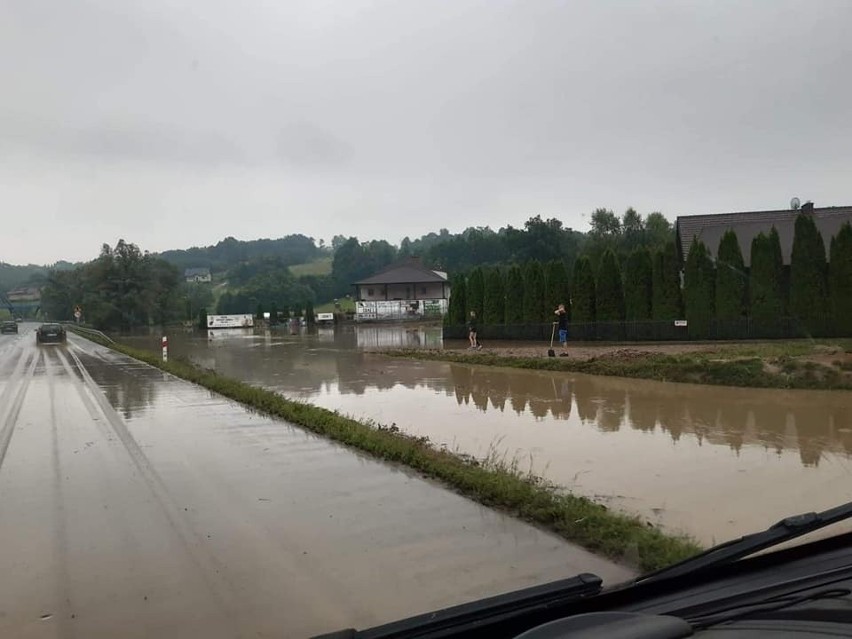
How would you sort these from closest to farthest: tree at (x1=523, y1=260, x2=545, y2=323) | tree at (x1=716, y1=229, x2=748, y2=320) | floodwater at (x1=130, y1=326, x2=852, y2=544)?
floodwater at (x1=130, y1=326, x2=852, y2=544)
tree at (x1=716, y1=229, x2=748, y2=320)
tree at (x1=523, y1=260, x2=545, y2=323)

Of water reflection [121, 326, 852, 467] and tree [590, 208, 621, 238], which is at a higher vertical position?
tree [590, 208, 621, 238]

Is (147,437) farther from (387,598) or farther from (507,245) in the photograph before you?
(507,245)

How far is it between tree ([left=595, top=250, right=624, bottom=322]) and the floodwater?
12.4 metres

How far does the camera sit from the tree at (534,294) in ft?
102

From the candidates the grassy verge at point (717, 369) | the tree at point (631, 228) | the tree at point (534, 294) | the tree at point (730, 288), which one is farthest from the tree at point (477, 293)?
the tree at point (631, 228)

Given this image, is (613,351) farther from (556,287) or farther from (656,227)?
(656,227)

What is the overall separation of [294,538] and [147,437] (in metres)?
5.53

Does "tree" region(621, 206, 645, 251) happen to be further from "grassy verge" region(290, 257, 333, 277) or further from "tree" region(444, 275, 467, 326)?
"grassy verge" region(290, 257, 333, 277)

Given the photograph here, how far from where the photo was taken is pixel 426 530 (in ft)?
18.0

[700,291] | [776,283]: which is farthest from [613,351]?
[776,283]

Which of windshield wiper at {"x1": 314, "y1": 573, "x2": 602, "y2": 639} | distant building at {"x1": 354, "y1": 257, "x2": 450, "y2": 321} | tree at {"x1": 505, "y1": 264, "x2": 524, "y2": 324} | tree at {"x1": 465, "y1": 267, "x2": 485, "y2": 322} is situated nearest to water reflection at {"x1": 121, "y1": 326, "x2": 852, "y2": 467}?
windshield wiper at {"x1": 314, "y1": 573, "x2": 602, "y2": 639}

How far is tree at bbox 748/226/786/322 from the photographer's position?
81.9 ft

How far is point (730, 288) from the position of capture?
84.2 ft

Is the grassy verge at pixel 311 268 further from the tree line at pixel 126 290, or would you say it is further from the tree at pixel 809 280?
the tree at pixel 809 280
